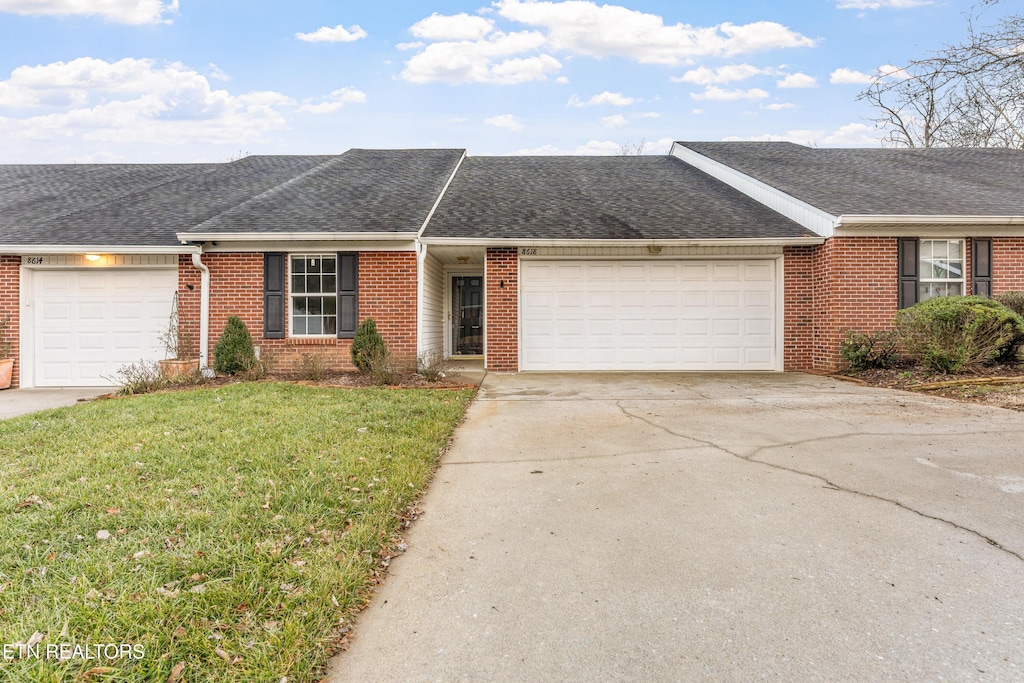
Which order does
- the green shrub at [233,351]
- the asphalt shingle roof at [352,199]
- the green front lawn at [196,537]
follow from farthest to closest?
the asphalt shingle roof at [352,199]
the green shrub at [233,351]
the green front lawn at [196,537]

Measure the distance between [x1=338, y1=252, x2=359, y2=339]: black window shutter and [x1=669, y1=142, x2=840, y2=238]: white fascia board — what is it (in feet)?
29.0

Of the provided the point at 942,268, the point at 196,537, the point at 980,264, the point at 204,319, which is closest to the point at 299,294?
the point at 204,319

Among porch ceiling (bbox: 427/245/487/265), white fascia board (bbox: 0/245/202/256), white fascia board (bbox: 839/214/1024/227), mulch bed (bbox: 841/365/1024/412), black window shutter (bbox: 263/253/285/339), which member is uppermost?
white fascia board (bbox: 839/214/1024/227)

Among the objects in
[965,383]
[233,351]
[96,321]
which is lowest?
[965,383]

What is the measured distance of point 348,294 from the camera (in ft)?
30.4

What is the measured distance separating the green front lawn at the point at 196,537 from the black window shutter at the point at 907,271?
30.7 feet

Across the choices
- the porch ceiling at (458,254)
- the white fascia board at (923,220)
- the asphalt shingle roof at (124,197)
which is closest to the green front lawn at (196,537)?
the porch ceiling at (458,254)

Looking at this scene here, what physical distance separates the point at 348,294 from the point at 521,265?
3405 mm

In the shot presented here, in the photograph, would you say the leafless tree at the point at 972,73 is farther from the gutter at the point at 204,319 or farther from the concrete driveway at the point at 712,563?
the gutter at the point at 204,319

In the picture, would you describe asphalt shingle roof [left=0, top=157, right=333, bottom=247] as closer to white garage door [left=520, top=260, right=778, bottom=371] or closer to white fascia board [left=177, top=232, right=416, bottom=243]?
white fascia board [left=177, top=232, right=416, bottom=243]

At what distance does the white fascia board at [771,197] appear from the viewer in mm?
9438

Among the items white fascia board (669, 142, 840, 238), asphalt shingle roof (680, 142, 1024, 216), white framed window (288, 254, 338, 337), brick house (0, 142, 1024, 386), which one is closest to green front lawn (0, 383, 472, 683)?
white framed window (288, 254, 338, 337)

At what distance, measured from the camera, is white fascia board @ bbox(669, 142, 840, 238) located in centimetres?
944

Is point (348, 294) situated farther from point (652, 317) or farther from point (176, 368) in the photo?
point (652, 317)
